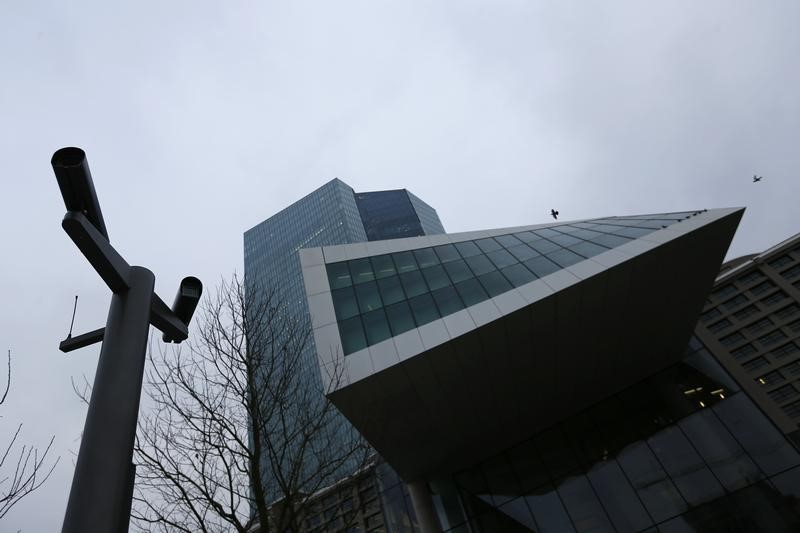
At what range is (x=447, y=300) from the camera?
45.0 feet

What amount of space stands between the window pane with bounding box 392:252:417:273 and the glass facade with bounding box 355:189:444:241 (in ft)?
375

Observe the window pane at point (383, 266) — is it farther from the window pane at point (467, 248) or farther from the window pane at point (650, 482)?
the window pane at point (650, 482)

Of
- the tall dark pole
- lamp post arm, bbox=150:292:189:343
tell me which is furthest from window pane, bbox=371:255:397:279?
the tall dark pole

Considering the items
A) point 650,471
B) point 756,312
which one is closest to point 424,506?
point 650,471

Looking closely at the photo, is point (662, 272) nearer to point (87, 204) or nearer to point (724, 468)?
point (724, 468)

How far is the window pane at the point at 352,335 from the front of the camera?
1266 cm

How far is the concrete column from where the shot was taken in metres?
18.4

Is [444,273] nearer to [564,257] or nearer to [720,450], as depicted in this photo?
[564,257]

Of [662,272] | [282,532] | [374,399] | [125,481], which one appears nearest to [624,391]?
[662,272]

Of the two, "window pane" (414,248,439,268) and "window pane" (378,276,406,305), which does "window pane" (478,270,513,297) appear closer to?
"window pane" (414,248,439,268)

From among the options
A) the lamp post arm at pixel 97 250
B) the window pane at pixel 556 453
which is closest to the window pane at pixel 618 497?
the window pane at pixel 556 453

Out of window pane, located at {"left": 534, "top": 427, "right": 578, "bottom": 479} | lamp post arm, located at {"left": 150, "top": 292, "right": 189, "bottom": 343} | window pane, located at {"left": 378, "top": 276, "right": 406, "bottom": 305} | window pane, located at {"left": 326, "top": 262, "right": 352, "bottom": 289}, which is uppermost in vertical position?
window pane, located at {"left": 326, "top": 262, "right": 352, "bottom": 289}

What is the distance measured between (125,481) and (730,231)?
688 inches

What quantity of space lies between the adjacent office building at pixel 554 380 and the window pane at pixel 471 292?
7cm
